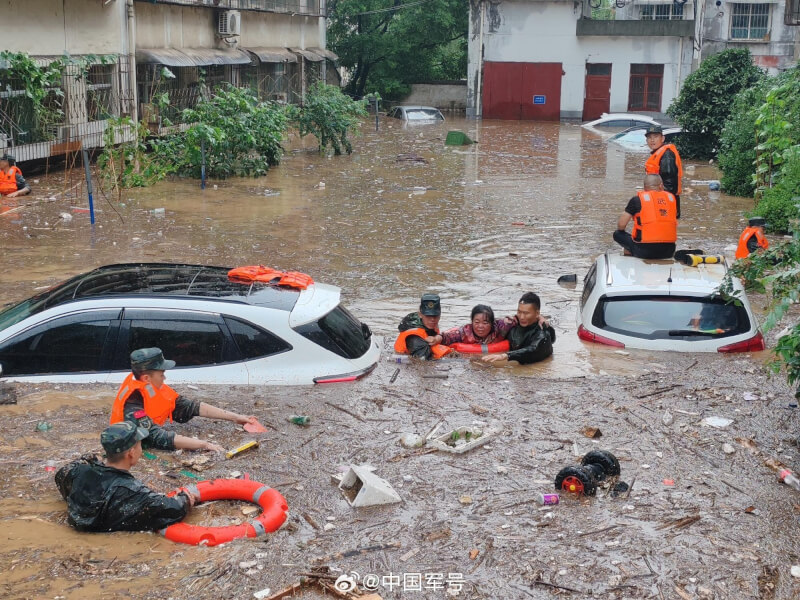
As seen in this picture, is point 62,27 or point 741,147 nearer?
point 741,147

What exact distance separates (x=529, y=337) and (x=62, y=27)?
17703 mm

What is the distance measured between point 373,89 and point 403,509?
42060 millimetres

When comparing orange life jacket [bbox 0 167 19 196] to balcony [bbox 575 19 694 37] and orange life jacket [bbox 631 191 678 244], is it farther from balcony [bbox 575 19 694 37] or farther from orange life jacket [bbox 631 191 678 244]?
balcony [bbox 575 19 694 37]

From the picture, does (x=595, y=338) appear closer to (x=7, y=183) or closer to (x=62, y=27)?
(x=7, y=183)

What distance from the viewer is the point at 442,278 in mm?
13664

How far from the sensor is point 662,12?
4425cm

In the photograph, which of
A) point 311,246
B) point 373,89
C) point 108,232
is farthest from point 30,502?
point 373,89

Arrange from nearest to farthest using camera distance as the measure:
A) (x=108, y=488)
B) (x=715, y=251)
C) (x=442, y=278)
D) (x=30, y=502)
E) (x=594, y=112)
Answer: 1. (x=108, y=488)
2. (x=30, y=502)
3. (x=442, y=278)
4. (x=715, y=251)
5. (x=594, y=112)

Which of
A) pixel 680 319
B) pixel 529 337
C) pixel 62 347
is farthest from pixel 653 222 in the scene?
pixel 62 347

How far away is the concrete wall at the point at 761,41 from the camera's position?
40812 mm

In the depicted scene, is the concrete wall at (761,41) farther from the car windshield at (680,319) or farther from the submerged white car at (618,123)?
the car windshield at (680,319)

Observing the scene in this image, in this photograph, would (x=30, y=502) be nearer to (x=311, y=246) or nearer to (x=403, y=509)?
(x=403, y=509)

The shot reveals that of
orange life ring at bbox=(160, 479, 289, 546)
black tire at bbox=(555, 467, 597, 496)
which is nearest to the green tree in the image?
black tire at bbox=(555, 467, 597, 496)

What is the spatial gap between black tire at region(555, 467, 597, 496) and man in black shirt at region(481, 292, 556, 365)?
3.21 meters
